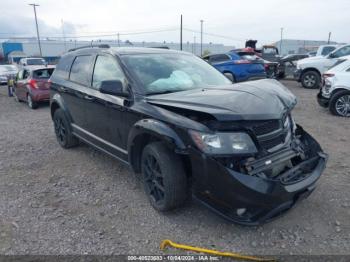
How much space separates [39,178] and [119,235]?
2.06 metres

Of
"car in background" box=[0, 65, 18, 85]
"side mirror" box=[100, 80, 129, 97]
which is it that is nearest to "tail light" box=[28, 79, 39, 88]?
"side mirror" box=[100, 80, 129, 97]

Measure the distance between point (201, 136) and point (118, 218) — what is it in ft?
4.65

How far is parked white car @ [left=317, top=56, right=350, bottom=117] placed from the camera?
7.34 m

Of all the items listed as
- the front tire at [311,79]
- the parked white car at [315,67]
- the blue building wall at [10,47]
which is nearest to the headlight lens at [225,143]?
the parked white car at [315,67]

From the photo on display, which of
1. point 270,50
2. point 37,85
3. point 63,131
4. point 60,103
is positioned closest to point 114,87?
point 60,103

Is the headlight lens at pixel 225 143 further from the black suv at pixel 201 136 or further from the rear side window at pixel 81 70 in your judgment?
the rear side window at pixel 81 70

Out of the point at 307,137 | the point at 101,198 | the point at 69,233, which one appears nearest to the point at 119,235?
the point at 69,233

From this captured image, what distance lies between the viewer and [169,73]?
3.74 metres

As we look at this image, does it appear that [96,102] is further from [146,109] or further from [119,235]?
[119,235]

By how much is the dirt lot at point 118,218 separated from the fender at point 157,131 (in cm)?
70

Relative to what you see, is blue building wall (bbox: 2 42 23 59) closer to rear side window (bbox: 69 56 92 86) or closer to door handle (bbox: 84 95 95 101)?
rear side window (bbox: 69 56 92 86)

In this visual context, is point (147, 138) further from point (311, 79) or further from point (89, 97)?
point (311, 79)

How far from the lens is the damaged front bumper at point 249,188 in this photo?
8.17 ft

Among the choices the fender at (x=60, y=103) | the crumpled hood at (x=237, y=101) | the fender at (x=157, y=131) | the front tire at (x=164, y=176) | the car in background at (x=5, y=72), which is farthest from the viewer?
the car in background at (x=5, y=72)
